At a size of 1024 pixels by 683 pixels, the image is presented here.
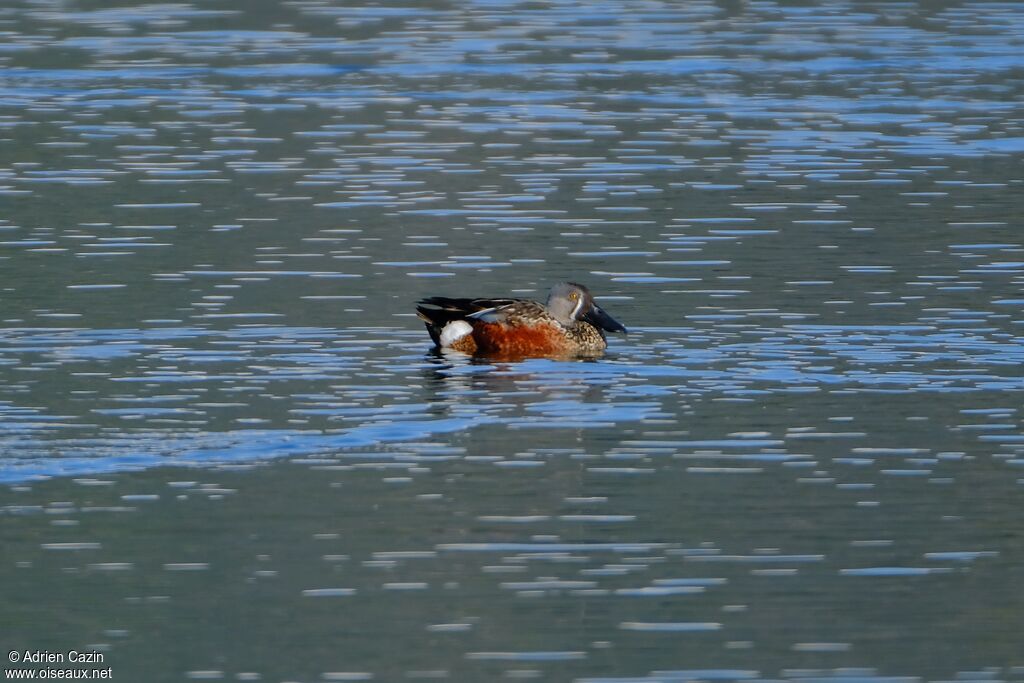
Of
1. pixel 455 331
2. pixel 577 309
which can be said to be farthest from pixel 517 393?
pixel 577 309

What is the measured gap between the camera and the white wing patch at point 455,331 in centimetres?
1612

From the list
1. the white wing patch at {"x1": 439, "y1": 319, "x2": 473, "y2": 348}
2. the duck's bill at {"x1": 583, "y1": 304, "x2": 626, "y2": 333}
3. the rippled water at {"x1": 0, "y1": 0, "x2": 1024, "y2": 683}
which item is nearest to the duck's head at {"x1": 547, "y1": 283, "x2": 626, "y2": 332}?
the duck's bill at {"x1": 583, "y1": 304, "x2": 626, "y2": 333}

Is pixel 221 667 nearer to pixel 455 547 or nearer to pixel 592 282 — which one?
pixel 455 547

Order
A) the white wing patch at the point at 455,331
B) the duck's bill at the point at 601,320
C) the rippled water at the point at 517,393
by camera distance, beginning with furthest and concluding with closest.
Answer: the duck's bill at the point at 601,320 → the white wing patch at the point at 455,331 → the rippled water at the point at 517,393

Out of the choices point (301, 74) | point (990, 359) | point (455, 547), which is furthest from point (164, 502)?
point (301, 74)

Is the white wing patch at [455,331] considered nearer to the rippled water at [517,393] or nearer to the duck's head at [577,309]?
the rippled water at [517,393]

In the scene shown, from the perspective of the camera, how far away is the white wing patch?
1612 cm

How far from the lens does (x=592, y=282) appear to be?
19172 mm

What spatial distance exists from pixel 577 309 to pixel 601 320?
0.20 m

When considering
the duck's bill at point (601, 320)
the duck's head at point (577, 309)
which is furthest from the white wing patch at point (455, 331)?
the duck's bill at point (601, 320)

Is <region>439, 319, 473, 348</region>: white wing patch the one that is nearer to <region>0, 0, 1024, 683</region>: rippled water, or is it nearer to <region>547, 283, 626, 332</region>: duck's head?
<region>0, 0, 1024, 683</region>: rippled water

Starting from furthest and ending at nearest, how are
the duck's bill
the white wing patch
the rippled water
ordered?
1. the duck's bill
2. the white wing patch
3. the rippled water

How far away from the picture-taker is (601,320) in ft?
53.9

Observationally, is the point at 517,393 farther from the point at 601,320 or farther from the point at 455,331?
the point at 601,320
